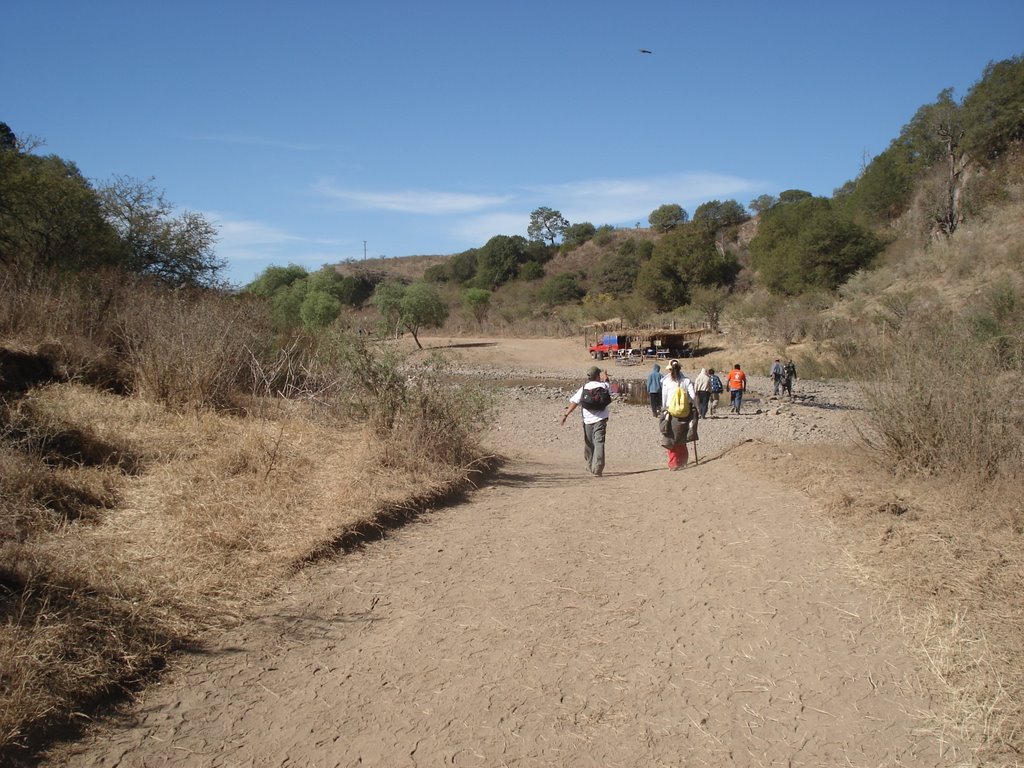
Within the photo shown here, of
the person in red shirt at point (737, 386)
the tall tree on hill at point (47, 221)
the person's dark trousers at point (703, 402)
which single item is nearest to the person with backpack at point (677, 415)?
the person's dark trousers at point (703, 402)

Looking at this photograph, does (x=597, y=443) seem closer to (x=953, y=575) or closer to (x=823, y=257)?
(x=953, y=575)

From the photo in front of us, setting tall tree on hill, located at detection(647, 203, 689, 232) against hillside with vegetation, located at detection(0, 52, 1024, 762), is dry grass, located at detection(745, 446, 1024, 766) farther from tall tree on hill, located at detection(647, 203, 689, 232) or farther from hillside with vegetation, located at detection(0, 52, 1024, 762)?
tall tree on hill, located at detection(647, 203, 689, 232)

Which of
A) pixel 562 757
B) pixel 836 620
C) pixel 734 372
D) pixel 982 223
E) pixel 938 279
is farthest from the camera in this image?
pixel 982 223

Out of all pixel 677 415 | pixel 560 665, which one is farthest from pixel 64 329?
pixel 560 665

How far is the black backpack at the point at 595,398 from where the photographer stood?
10.8 metres

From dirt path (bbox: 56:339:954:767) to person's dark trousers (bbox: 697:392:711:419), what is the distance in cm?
1305

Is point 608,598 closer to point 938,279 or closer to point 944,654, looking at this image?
point 944,654

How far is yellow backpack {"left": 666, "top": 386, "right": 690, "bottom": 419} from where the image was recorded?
1084cm

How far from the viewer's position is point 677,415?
1092 cm

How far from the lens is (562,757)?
3.68 meters

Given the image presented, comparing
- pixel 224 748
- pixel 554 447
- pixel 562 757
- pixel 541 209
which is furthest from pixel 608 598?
pixel 541 209

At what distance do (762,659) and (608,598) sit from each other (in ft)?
4.22

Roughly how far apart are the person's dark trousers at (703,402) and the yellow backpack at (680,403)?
29.7ft

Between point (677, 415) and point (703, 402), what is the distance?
33.0 feet
